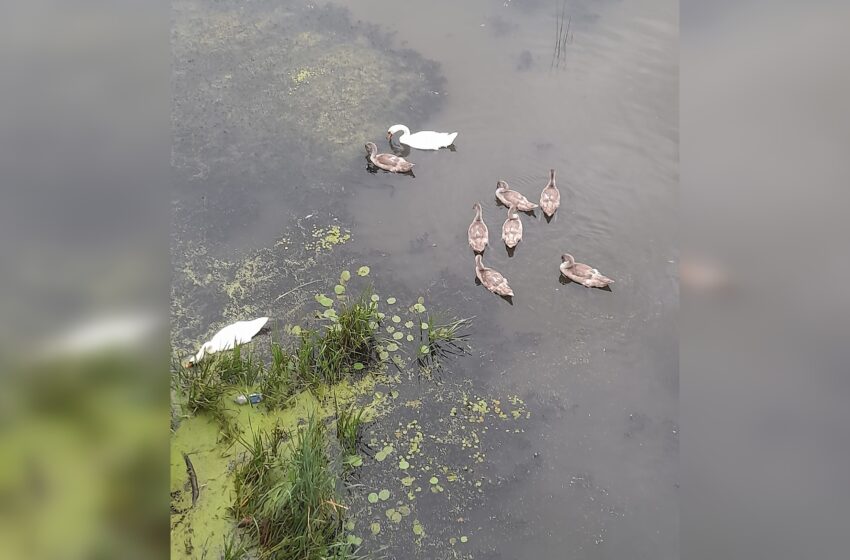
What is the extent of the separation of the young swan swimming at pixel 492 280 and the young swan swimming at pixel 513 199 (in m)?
0.59

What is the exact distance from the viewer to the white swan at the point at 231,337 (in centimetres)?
394

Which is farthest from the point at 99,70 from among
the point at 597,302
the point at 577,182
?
the point at 577,182

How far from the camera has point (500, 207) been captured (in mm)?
4934

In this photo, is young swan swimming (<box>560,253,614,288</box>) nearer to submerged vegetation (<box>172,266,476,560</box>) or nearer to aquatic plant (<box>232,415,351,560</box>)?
submerged vegetation (<box>172,266,476,560</box>)

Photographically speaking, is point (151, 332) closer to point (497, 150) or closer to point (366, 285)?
point (366, 285)

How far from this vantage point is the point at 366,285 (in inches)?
175

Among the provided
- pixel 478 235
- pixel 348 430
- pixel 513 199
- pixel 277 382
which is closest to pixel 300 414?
pixel 277 382

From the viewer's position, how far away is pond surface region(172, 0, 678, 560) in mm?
3693

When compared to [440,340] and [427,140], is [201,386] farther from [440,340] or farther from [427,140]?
[427,140]

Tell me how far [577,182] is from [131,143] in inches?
174

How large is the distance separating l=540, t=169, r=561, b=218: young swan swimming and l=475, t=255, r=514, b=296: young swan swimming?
27.5 inches

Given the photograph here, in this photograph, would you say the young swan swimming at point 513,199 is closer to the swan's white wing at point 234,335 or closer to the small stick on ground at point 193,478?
the swan's white wing at point 234,335

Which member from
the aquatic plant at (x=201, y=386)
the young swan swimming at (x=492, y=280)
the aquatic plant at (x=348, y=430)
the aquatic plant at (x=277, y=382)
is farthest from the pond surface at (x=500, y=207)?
the aquatic plant at (x=348, y=430)

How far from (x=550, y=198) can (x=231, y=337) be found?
2444mm
